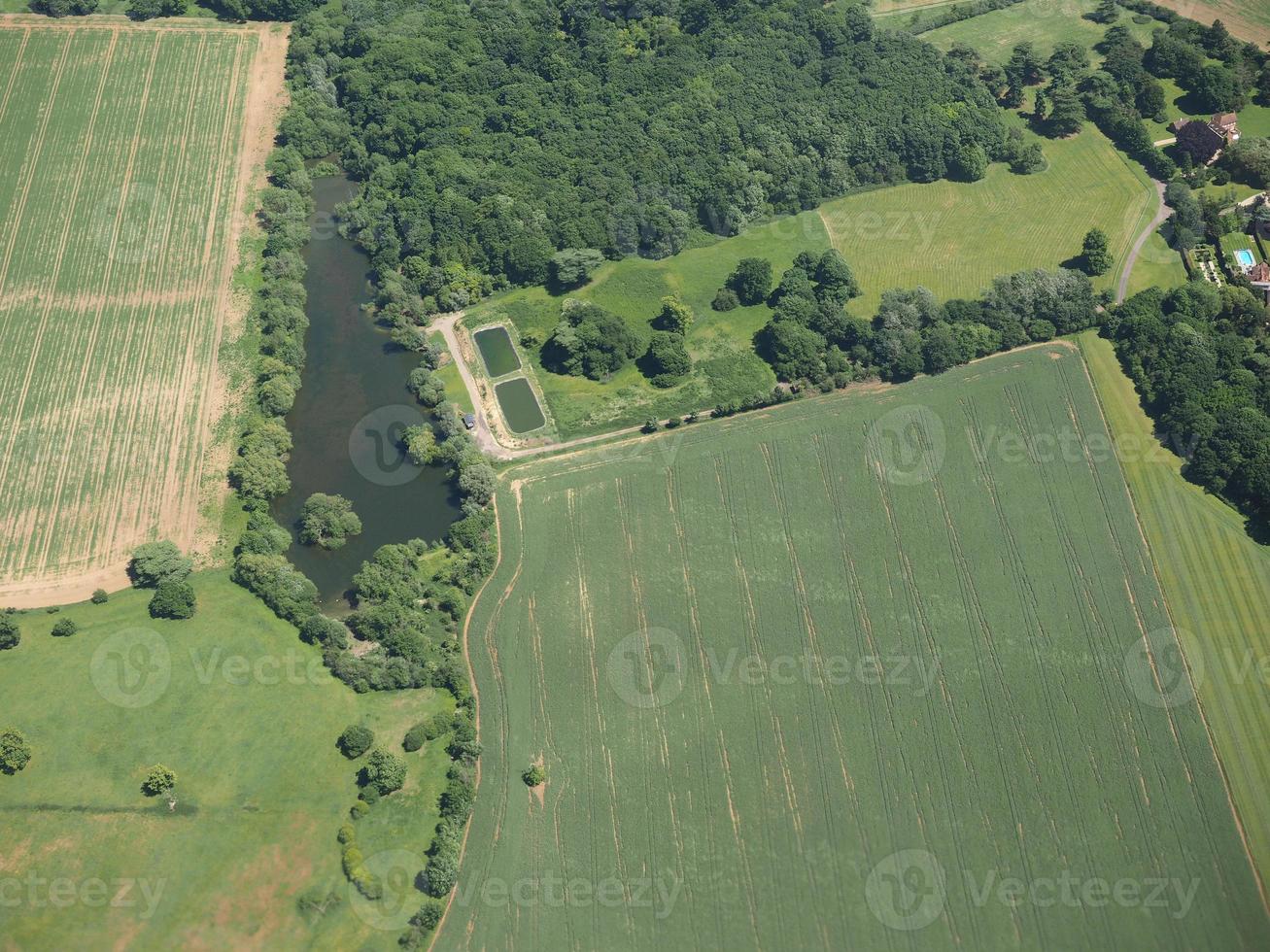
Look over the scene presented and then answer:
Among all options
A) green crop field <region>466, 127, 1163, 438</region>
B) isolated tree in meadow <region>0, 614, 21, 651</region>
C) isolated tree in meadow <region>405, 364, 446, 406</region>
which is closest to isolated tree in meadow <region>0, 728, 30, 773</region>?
isolated tree in meadow <region>0, 614, 21, 651</region>

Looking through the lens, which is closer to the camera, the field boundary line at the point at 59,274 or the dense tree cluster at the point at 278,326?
the dense tree cluster at the point at 278,326

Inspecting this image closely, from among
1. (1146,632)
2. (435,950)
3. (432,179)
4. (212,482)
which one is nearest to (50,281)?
(212,482)

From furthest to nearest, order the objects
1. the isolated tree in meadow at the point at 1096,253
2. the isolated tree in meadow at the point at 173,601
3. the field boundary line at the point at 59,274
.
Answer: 1. the isolated tree in meadow at the point at 1096,253
2. the field boundary line at the point at 59,274
3. the isolated tree in meadow at the point at 173,601

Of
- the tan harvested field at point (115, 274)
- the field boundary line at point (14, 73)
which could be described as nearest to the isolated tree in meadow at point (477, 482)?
the tan harvested field at point (115, 274)

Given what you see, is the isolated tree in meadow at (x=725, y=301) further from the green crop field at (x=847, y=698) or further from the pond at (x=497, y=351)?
the pond at (x=497, y=351)

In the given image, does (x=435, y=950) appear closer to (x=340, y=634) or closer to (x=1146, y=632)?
(x=340, y=634)

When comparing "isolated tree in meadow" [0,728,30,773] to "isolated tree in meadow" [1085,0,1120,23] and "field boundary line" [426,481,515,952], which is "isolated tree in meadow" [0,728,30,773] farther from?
"isolated tree in meadow" [1085,0,1120,23]

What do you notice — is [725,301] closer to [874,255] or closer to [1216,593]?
[874,255]

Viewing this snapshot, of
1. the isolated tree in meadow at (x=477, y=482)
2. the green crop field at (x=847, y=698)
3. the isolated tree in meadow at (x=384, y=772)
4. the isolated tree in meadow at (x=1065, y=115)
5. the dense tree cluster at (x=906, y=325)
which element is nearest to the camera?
the green crop field at (x=847, y=698)
